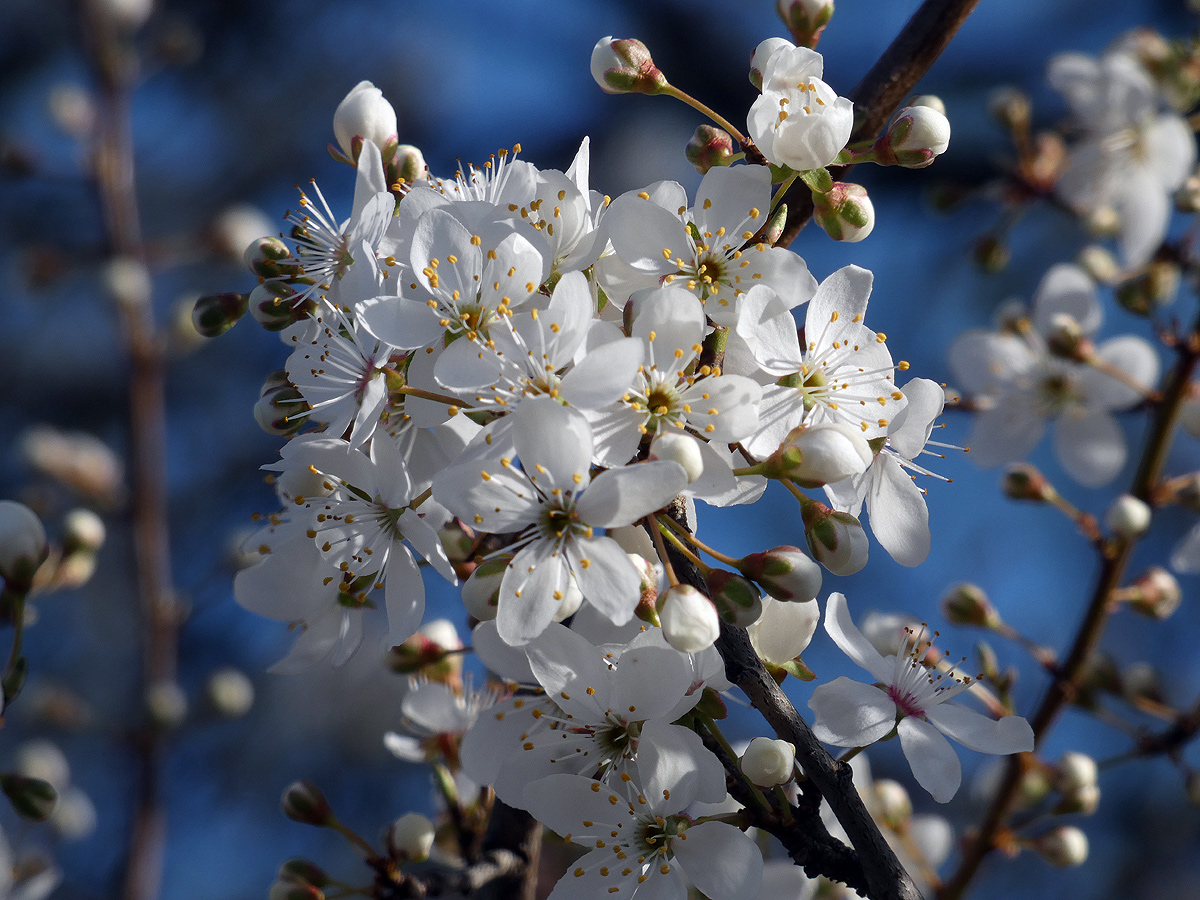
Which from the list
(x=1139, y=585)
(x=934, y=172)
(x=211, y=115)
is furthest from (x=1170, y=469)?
(x=211, y=115)

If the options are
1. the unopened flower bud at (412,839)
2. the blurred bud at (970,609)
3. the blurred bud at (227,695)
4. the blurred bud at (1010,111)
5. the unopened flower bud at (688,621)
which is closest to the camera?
the unopened flower bud at (688,621)

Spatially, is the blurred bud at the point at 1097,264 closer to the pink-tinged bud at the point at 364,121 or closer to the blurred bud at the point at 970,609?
the blurred bud at the point at 970,609

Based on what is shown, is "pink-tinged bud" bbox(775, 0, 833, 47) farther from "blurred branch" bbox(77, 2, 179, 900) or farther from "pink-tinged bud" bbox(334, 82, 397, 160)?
"blurred branch" bbox(77, 2, 179, 900)

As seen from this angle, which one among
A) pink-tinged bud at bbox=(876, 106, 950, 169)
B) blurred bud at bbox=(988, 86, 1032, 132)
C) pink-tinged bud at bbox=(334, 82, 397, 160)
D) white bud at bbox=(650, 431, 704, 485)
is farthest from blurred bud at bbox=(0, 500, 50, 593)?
blurred bud at bbox=(988, 86, 1032, 132)

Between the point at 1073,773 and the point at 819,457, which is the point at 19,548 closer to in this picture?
the point at 819,457

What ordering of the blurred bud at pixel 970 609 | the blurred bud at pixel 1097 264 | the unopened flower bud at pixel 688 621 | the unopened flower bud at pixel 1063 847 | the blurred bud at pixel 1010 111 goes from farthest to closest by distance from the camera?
the blurred bud at pixel 1010 111 < the blurred bud at pixel 1097 264 < the blurred bud at pixel 970 609 < the unopened flower bud at pixel 1063 847 < the unopened flower bud at pixel 688 621

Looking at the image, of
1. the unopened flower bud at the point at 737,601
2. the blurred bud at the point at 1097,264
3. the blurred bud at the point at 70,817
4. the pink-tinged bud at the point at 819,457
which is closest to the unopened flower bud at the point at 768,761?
the unopened flower bud at the point at 737,601

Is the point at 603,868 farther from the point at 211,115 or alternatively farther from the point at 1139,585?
the point at 211,115

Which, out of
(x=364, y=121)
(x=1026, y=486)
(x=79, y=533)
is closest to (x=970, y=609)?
(x=1026, y=486)
